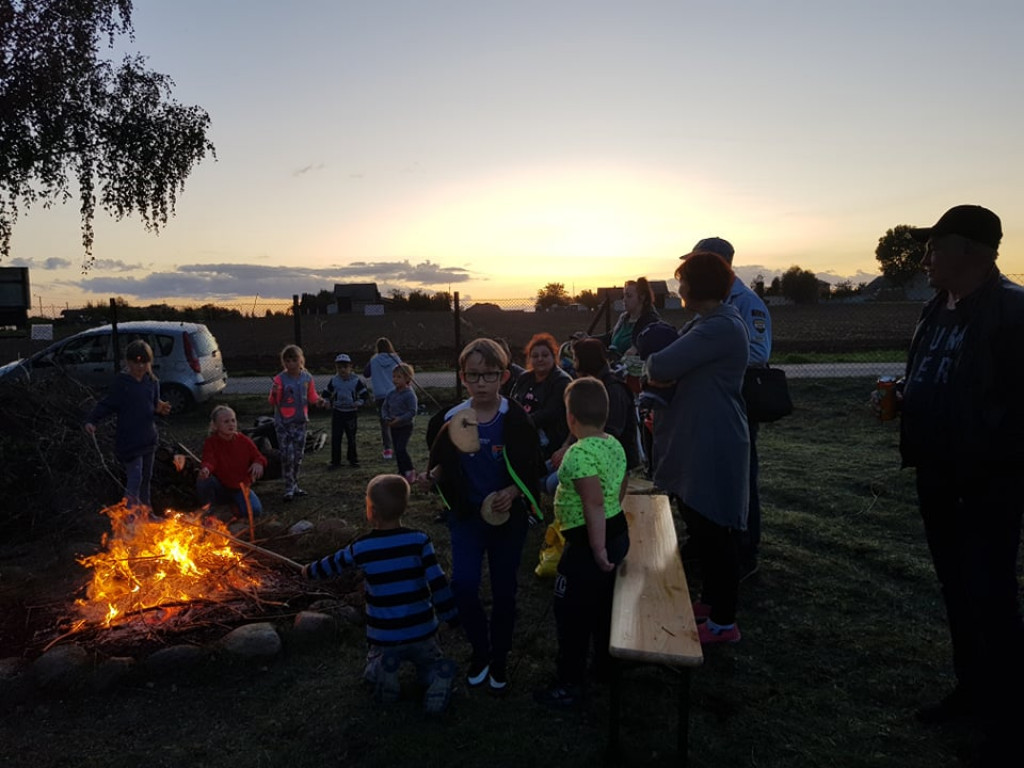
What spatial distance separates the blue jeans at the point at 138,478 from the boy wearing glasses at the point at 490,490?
3.80 m

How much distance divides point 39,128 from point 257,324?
2823cm

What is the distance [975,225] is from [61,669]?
4.77m

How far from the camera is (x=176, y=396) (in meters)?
13.0

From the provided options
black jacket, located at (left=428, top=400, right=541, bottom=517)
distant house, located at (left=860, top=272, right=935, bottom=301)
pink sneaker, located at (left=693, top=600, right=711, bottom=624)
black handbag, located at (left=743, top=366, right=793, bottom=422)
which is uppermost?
distant house, located at (left=860, top=272, right=935, bottom=301)

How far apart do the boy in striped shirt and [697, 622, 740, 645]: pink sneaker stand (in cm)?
140

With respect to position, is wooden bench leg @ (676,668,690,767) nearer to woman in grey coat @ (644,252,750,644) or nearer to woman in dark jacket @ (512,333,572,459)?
woman in grey coat @ (644,252,750,644)

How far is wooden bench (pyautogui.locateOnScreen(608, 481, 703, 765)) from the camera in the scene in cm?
260

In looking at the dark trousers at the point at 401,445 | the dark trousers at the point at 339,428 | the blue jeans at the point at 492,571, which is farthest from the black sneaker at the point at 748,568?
the dark trousers at the point at 339,428

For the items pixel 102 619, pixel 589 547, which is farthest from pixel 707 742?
pixel 102 619

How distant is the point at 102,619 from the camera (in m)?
4.03

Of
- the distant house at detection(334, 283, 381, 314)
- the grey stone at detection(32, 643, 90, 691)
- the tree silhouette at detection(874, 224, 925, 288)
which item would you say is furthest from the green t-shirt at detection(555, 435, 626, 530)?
the tree silhouette at detection(874, 224, 925, 288)

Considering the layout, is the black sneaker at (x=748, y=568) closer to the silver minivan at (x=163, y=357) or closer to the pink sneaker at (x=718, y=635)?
the pink sneaker at (x=718, y=635)

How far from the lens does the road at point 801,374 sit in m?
15.1

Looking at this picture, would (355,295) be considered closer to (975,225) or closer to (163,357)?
(163,357)
